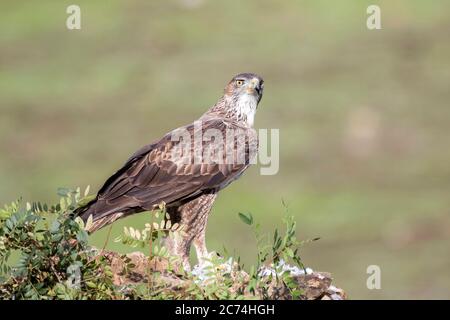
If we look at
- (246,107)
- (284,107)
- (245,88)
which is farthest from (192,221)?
(284,107)

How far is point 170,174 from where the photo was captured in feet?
37.2

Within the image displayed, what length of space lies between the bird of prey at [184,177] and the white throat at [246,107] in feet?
1.46

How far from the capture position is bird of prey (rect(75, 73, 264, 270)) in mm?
11023

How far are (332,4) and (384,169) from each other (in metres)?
8.44

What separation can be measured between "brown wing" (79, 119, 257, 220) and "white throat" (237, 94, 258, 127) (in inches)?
22.5

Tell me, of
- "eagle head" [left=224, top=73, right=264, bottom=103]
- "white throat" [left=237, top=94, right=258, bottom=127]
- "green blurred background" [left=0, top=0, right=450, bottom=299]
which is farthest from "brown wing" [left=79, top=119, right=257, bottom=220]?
"green blurred background" [left=0, top=0, right=450, bottom=299]

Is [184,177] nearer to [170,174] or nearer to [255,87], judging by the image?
[170,174]

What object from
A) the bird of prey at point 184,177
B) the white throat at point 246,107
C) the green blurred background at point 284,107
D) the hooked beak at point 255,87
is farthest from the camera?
the green blurred background at point 284,107

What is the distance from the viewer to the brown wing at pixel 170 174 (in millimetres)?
11031

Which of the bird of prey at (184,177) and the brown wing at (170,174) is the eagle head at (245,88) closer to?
the bird of prey at (184,177)

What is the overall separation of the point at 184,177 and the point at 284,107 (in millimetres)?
17795

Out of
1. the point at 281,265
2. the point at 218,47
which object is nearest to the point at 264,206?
the point at 218,47

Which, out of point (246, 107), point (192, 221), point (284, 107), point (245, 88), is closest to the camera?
point (192, 221)

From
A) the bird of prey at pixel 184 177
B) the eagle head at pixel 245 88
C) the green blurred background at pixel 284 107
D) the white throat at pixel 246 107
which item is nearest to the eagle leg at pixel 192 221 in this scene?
the bird of prey at pixel 184 177
